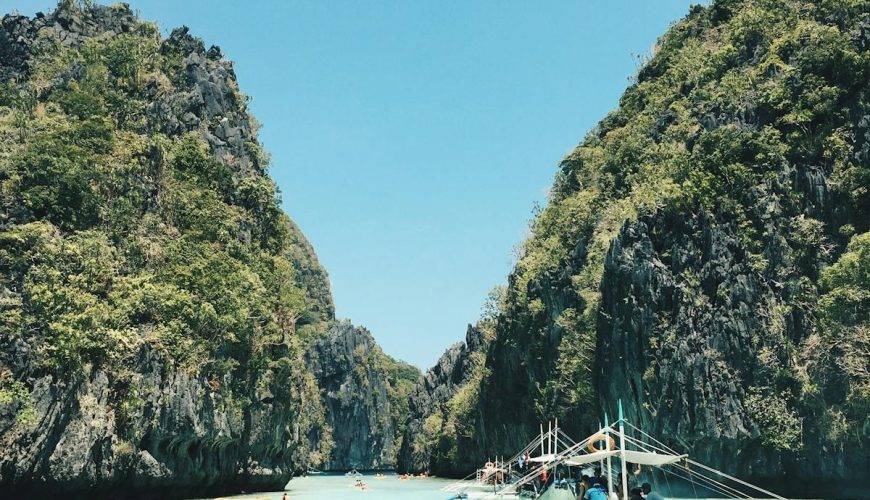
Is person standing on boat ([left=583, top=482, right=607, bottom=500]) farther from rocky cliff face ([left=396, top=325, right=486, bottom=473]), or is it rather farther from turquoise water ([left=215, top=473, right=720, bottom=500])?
rocky cliff face ([left=396, top=325, right=486, bottom=473])

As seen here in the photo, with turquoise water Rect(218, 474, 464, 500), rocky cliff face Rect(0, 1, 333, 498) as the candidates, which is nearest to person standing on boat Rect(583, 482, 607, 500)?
rocky cliff face Rect(0, 1, 333, 498)

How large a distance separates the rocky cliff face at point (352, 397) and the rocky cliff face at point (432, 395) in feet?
33.7

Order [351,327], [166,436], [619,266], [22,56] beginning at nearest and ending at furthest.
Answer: [166,436]
[619,266]
[22,56]
[351,327]

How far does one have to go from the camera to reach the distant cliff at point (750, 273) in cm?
2766

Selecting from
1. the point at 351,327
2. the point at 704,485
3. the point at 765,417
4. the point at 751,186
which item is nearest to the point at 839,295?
the point at 765,417

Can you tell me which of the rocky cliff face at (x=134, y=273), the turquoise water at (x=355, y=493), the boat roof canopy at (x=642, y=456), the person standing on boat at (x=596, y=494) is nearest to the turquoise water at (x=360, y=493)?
the turquoise water at (x=355, y=493)

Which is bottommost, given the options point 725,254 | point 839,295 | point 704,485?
point 704,485

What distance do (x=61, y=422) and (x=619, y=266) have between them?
89.0ft

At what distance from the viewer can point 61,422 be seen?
82.0 feet

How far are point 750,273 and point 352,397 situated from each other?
8622 centimetres

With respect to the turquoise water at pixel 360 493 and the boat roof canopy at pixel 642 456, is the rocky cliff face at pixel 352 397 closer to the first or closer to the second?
the turquoise water at pixel 360 493

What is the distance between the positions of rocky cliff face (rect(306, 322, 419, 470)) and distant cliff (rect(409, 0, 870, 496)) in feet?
221

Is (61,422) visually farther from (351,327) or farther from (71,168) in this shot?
(351,327)

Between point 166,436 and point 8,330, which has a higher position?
point 8,330
